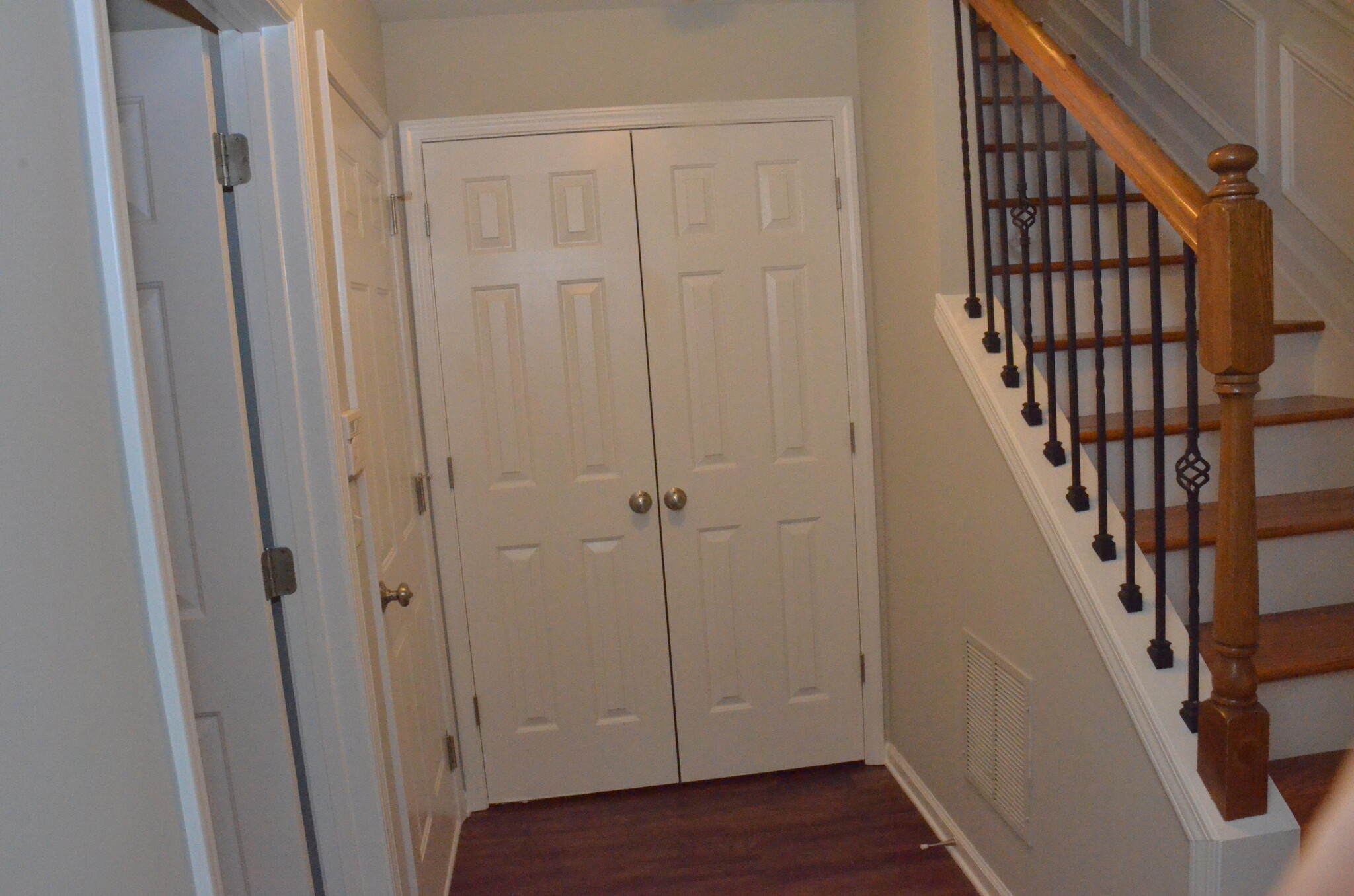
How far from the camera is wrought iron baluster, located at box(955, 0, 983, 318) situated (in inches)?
90.7

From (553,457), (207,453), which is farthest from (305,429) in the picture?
(553,457)

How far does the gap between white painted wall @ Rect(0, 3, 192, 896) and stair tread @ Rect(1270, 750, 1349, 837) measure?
1694mm

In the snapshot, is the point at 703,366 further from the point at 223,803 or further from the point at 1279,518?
the point at 223,803

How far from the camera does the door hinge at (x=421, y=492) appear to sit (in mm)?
2801

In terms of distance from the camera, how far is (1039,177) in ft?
6.16

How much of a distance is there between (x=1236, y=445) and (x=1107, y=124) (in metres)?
0.62

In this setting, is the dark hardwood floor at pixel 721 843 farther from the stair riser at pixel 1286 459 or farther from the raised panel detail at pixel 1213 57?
the raised panel detail at pixel 1213 57

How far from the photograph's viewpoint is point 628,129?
9.39 ft

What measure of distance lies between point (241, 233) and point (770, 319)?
1.63 metres

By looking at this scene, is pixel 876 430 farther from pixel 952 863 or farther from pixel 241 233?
pixel 241 233

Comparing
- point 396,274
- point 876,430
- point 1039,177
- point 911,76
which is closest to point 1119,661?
point 1039,177

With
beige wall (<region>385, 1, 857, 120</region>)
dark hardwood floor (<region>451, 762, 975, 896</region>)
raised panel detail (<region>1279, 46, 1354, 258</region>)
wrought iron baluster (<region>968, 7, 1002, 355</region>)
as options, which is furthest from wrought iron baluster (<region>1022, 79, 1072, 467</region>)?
dark hardwood floor (<region>451, 762, 975, 896</region>)

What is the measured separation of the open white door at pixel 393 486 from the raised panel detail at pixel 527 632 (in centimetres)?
21

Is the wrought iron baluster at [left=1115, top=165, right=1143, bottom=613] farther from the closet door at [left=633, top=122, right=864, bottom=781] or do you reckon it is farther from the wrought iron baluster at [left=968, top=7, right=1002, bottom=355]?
the closet door at [left=633, top=122, right=864, bottom=781]
